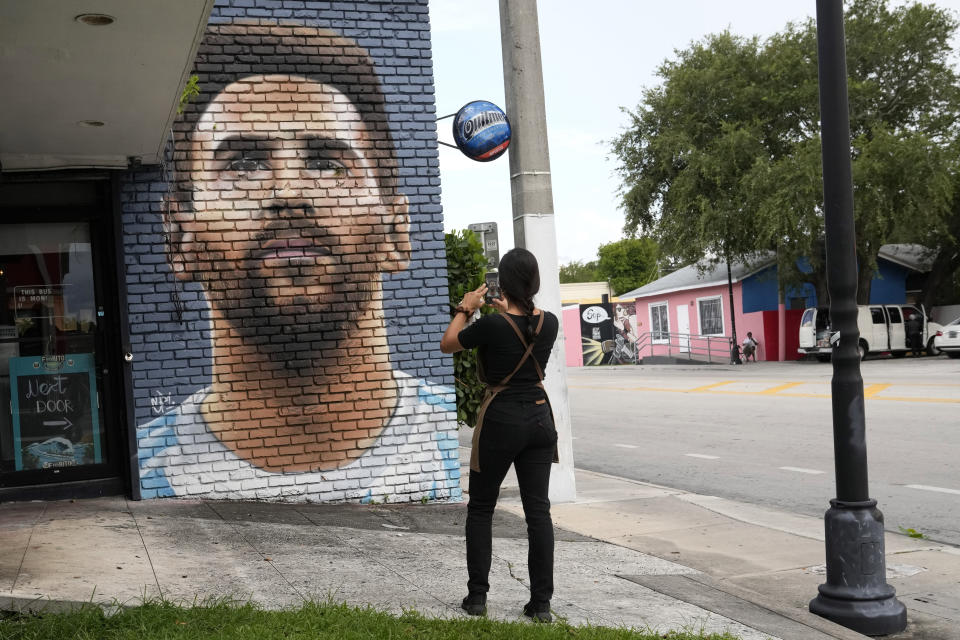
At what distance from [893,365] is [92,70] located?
25843mm

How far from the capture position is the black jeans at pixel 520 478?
466 centimetres

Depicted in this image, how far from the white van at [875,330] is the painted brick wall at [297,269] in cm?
2583

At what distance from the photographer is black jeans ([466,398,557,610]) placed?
4.66 meters

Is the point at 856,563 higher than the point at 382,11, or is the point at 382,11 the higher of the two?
the point at 382,11

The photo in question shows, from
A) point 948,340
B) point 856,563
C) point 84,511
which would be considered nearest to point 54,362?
point 84,511

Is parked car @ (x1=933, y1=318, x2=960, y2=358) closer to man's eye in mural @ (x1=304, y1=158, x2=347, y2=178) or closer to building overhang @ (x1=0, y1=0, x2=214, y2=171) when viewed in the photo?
man's eye in mural @ (x1=304, y1=158, x2=347, y2=178)

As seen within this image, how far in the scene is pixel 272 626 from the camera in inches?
169

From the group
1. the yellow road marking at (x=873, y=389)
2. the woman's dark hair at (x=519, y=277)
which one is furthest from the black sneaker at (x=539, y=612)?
the yellow road marking at (x=873, y=389)

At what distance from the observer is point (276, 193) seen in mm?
8312

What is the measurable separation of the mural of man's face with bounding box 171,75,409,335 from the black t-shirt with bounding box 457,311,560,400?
3874 mm

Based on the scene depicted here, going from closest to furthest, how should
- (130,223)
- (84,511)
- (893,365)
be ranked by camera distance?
(84,511)
(130,223)
(893,365)

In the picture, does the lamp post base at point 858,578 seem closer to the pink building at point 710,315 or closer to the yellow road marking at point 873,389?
the yellow road marking at point 873,389

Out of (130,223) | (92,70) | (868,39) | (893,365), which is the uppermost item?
(868,39)

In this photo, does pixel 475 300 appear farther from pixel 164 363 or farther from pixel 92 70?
pixel 164 363
